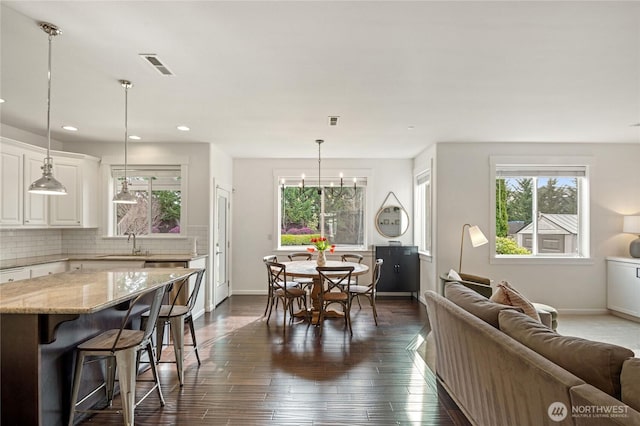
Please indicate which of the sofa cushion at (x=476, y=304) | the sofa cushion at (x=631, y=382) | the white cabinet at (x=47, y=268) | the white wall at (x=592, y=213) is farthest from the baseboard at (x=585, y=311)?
the white cabinet at (x=47, y=268)

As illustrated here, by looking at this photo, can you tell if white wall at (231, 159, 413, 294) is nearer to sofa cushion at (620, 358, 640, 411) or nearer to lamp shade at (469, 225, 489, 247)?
lamp shade at (469, 225, 489, 247)

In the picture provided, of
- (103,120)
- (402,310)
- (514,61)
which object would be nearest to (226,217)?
(103,120)

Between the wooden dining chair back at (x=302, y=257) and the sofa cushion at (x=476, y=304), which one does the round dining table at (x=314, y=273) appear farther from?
the sofa cushion at (x=476, y=304)

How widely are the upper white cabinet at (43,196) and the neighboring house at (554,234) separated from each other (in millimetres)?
6603

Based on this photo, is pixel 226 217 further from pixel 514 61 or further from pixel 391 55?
pixel 514 61

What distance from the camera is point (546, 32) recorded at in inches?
91.0

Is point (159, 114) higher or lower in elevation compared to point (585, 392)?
higher

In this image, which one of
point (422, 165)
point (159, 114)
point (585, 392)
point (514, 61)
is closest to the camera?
point (585, 392)

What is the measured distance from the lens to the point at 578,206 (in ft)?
18.5

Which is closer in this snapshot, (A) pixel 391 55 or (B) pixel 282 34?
(B) pixel 282 34

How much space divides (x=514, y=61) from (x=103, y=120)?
440 centimetres

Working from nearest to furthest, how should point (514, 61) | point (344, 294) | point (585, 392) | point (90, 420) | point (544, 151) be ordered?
point (585, 392) < point (90, 420) < point (514, 61) < point (344, 294) < point (544, 151)

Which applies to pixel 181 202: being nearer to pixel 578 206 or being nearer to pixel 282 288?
pixel 282 288

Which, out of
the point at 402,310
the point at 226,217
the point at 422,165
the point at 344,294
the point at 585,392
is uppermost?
the point at 422,165
